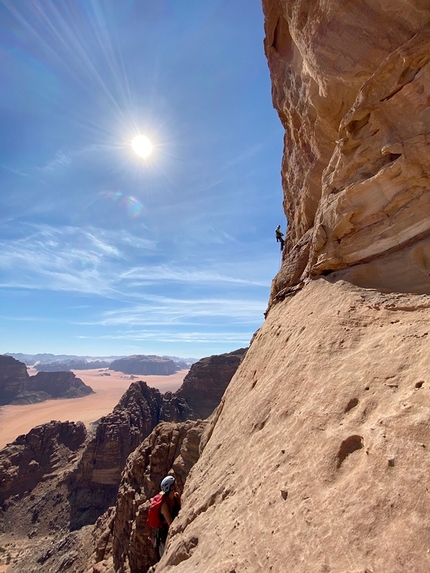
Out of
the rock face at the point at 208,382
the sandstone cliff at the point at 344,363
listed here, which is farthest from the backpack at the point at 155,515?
the rock face at the point at 208,382

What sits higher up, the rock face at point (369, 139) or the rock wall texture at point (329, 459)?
the rock face at point (369, 139)

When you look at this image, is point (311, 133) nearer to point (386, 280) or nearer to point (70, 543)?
point (386, 280)

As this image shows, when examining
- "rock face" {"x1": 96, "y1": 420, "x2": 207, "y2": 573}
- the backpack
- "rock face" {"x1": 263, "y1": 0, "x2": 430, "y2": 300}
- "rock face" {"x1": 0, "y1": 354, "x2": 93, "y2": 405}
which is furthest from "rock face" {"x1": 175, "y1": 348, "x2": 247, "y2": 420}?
"rock face" {"x1": 0, "y1": 354, "x2": 93, "y2": 405}

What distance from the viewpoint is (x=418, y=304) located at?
15.0 ft

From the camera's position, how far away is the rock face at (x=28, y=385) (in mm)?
84125

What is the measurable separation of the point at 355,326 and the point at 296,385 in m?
1.41

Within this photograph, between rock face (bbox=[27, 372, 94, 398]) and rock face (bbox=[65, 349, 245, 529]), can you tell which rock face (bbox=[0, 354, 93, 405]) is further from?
rock face (bbox=[65, 349, 245, 529])

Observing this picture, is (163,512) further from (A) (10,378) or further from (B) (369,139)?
(A) (10,378)

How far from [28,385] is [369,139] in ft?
369

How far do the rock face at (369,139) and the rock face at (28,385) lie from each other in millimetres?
99865

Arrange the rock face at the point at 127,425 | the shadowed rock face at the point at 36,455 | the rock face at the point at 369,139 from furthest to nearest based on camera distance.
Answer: the shadowed rock face at the point at 36,455
the rock face at the point at 127,425
the rock face at the point at 369,139

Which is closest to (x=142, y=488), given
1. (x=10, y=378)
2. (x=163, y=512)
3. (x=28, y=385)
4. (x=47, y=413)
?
(x=163, y=512)

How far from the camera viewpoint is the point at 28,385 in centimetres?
9306

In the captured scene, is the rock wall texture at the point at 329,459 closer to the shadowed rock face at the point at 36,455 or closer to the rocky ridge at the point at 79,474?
the rocky ridge at the point at 79,474
